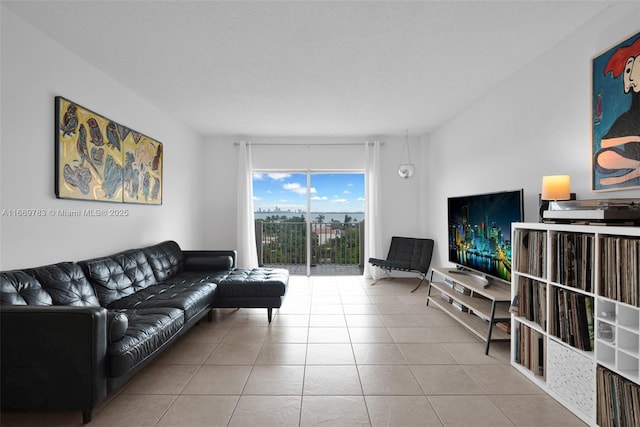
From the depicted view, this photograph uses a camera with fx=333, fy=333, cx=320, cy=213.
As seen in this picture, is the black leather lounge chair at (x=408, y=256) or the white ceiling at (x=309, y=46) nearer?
the white ceiling at (x=309, y=46)

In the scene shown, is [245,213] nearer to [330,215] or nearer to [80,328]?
[330,215]

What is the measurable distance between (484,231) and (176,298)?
9.95 feet

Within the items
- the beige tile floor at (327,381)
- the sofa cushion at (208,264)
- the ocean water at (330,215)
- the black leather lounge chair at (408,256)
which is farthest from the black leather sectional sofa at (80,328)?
the ocean water at (330,215)

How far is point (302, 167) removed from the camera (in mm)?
6031

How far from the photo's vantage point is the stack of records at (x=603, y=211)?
1.80 m

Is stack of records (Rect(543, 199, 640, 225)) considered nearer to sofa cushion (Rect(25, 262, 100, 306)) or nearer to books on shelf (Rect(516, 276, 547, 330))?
books on shelf (Rect(516, 276, 547, 330))

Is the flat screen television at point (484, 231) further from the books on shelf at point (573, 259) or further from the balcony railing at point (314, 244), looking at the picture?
the balcony railing at point (314, 244)

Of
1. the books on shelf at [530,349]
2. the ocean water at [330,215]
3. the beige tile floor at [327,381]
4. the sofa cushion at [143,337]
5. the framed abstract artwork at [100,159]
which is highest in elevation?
the framed abstract artwork at [100,159]

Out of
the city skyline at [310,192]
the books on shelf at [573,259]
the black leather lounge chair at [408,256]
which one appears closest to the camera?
the books on shelf at [573,259]

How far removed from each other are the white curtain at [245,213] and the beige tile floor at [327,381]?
209 centimetres

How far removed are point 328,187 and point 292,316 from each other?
3.01m

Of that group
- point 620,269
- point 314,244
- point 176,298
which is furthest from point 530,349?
point 314,244

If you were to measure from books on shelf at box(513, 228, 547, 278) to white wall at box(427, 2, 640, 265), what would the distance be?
18.4 inches

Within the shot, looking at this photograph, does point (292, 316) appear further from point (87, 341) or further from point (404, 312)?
point (87, 341)
